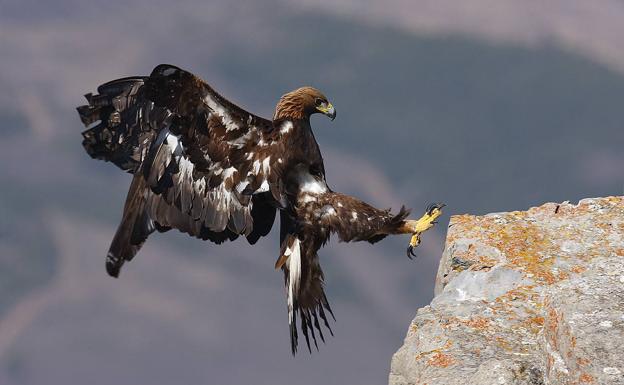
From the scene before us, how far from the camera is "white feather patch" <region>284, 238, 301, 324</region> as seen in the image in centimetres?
843

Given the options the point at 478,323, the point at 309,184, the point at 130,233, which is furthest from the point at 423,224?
the point at 130,233

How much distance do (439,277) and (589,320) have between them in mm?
2509

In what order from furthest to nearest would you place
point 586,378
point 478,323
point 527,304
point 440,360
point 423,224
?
point 423,224, point 527,304, point 478,323, point 440,360, point 586,378

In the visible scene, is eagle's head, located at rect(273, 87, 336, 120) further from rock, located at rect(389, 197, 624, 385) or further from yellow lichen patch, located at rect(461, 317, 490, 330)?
yellow lichen patch, located at rect(461, 317, 490, 330)

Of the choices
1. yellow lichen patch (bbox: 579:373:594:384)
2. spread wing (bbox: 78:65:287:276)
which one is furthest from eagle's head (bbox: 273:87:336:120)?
yellow lichen patch (bbox: 579:373:594:384)

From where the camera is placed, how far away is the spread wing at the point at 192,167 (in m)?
8.33

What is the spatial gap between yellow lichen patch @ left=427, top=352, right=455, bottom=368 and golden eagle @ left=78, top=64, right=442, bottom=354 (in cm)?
254

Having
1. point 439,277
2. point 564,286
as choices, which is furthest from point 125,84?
point 564,286

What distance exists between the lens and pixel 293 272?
845 centimetres

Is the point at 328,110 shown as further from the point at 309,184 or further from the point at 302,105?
the point at 309,184

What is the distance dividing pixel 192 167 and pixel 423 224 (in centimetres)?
252

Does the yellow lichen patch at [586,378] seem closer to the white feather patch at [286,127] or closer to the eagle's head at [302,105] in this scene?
the white feather patch at [286,127]

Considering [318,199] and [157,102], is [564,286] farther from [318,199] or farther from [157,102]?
[157,102]

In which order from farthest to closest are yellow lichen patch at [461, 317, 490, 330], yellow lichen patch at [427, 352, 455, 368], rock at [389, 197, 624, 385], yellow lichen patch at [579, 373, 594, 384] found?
yellow lichen patch at [461, 317, 490, 330]
yellow lichen patch at [427, 352, 455, 368]
rock at [389, 197, 624, 385]
yellow lichen patch at [579, 373, 594, 384]
